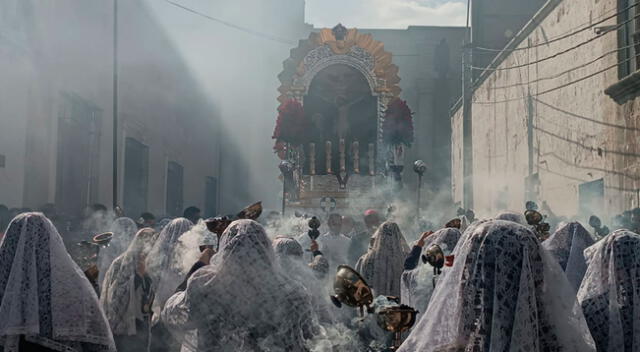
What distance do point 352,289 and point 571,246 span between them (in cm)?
290

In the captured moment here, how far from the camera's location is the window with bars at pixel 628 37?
1104 cm

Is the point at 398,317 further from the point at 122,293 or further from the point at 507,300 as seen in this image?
the point at 122,293

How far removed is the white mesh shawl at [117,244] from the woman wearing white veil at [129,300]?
1784 mm

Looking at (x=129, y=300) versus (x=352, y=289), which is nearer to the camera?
(x=352, y=289)

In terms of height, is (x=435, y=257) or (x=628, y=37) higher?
(x=628, y=37)

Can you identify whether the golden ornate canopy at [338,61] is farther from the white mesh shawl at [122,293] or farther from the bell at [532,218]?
the white mesh shawl at [122,293]

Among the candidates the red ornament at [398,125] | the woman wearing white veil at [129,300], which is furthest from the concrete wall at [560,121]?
the woman wearing white veil at [129,300]

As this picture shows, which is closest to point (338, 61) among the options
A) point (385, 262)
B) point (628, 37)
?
point (628, 37)

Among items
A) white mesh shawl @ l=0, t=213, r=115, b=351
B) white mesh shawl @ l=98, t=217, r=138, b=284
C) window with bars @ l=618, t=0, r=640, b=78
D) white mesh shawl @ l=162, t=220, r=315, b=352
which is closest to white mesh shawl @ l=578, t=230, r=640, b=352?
white mesh shawl @ l=162, t=220, r=315, b=352

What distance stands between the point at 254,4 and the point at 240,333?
28846 mm

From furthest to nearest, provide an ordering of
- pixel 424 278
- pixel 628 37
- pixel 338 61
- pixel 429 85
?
pixel 429 85 → pixel 338 61 → pixel 628 37 → pixel 424 278

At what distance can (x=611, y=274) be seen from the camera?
329 cm

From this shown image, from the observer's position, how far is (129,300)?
5844 millimetres

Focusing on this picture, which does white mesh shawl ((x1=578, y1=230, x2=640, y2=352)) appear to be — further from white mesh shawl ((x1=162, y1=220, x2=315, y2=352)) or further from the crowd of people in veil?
white mesh shawl ((x1=162, y1=220, x2=315, y2=352))
